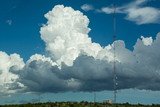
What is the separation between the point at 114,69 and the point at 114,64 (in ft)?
7.93

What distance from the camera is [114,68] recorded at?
133 m

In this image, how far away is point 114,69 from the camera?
434 ft

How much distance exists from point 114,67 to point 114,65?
1.20m

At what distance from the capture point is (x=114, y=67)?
132875mm

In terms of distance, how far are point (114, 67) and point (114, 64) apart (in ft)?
4.95

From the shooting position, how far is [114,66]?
133 meters

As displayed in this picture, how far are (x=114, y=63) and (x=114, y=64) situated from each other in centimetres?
42

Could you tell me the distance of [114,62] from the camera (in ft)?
438

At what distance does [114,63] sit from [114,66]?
4.40ft

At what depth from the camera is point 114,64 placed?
134 metres

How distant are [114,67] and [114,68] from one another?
37cm

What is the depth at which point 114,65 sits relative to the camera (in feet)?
439

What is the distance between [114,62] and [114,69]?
8.78ft
